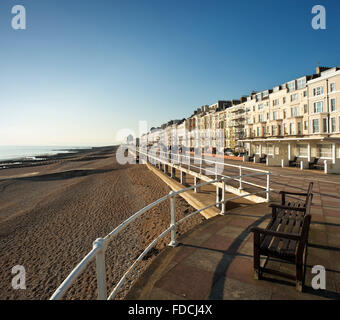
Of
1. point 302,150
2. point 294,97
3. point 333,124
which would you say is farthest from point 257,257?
point 294,97

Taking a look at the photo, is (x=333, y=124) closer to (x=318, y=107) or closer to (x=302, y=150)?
(x=318, y=107)

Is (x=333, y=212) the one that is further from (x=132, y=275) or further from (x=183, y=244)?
(x=132, y=275)

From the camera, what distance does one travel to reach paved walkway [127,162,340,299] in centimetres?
284

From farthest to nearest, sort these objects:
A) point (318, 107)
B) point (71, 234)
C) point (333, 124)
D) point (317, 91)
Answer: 1. point (317, 91)
2. point (318, 107)
3. point (333, 124)
4. point (71, 234)

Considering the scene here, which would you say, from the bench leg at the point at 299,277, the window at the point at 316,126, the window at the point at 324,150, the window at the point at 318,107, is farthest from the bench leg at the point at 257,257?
the window at the point at 318,107

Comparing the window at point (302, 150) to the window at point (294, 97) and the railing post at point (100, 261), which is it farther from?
the railing post at point (100, 261)

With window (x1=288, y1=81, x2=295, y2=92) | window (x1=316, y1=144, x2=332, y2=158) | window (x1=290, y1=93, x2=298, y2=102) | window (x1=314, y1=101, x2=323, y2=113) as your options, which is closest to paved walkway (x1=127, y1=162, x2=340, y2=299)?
window (x1=316, y1=144, x2=332, y2=158)

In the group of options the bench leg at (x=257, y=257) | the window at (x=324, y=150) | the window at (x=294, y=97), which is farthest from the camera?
the window at (x=294, y=97)

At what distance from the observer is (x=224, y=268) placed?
11.3 feet

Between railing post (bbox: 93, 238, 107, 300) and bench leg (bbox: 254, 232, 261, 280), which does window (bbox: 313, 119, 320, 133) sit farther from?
railing post (bbox: 93, 238, 107, 300)

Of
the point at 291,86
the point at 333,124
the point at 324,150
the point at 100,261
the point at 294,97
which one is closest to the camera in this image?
the point at 100,261

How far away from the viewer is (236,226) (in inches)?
206

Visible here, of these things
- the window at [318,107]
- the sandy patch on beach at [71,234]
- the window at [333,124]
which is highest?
the window at [318,107]

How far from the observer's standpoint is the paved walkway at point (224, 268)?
284cm
